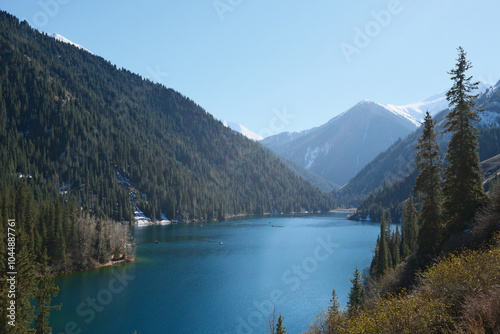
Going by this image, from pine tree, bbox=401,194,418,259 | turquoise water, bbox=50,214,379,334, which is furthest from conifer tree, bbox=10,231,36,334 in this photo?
pine tree, bbox=401,194,418,259

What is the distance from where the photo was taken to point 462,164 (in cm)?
3372

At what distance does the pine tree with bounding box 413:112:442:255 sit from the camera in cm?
3504

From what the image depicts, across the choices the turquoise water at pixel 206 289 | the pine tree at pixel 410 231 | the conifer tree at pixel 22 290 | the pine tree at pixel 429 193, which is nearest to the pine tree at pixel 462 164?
the pine tree at pixel 429 193

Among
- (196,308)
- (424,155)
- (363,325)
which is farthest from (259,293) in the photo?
(363,325)

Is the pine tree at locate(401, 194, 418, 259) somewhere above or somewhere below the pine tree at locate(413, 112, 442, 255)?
below

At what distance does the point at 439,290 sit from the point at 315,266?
264ft

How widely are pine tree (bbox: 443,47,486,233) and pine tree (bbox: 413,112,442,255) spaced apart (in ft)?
4.52

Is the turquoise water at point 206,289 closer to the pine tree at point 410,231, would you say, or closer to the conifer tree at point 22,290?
the pine tree at point 410,231

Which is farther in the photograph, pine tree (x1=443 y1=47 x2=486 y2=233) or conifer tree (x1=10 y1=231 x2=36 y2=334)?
pine tree (x1=443 y1=47 x2=486 y2=233)

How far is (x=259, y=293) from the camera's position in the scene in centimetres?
6612

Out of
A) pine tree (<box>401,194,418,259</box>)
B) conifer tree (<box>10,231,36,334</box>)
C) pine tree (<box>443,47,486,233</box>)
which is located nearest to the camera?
conifer tree (<box>10,231,36,334</box>)

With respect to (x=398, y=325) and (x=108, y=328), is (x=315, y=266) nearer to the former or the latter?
(x=108, y=328)

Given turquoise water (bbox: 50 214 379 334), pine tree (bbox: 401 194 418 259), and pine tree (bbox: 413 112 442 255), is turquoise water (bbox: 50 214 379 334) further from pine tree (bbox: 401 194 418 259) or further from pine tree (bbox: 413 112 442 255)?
pine tree (bbox: 413 112 442 255)

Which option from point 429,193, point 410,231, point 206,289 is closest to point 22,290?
point 206,289
